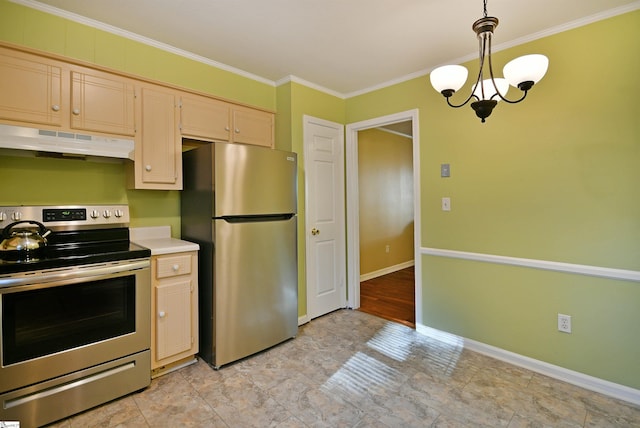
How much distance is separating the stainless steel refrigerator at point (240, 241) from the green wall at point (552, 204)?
138 cm

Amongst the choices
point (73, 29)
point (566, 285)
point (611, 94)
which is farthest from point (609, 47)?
point (73, 29)

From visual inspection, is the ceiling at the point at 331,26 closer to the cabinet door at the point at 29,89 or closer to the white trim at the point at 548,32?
the white trim at the point at 548,32

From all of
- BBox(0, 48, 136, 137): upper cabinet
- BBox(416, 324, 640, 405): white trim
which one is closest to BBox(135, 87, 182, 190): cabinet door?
BBox(0, 48, 136, 137): upper cabinet

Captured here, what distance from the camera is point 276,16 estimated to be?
207 centimetres

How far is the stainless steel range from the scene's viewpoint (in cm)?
161

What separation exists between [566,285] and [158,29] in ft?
11.4

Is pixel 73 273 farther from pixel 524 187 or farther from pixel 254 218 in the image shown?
pixel 524 187

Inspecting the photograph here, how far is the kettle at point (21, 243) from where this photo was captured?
1729mm

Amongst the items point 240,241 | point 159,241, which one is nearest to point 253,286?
point 240,241

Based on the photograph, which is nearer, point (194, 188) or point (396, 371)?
point (396, 371)

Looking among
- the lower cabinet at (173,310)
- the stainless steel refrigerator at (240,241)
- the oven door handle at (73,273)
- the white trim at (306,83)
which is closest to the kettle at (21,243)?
the oven door handle at (73,273)

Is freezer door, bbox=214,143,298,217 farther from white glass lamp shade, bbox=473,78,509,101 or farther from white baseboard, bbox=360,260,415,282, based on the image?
white baseboard, bbox=360,260,415,282

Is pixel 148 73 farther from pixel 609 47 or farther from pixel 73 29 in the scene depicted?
pixel 609 47

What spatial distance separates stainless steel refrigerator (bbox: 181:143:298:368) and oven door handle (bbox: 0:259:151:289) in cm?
51
